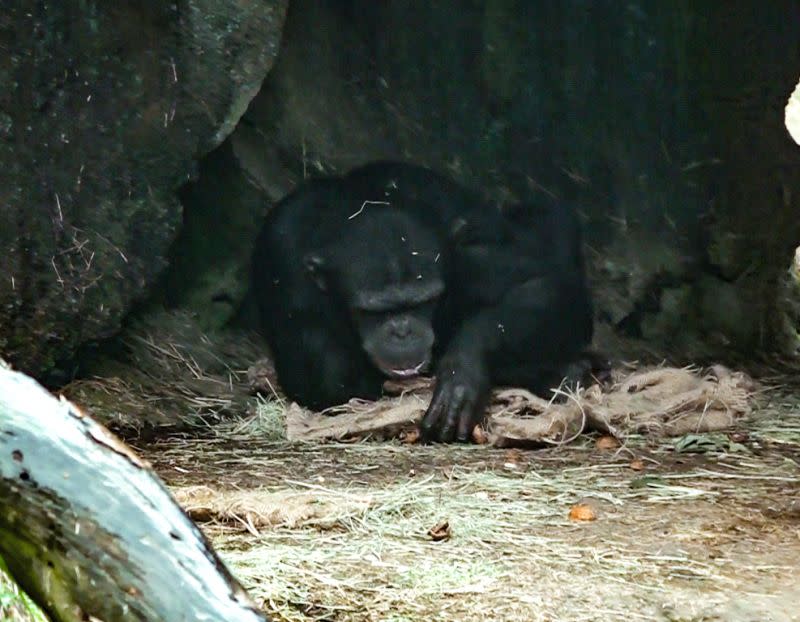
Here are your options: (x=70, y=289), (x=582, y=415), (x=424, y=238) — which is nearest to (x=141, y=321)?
(x=70, y=289)

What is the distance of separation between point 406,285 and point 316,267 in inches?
17.9

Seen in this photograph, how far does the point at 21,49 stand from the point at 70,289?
3.29ft

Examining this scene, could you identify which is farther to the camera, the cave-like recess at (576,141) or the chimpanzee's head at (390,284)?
the cave-like recess at (576,141)

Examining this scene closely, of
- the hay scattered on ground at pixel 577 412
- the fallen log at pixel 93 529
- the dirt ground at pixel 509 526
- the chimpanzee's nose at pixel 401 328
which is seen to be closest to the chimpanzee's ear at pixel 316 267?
the chimpanzee's nose at pixel 401 328

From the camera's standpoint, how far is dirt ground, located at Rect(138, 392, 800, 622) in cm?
283

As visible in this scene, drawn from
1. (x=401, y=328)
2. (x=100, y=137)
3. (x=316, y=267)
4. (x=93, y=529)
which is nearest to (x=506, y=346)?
(x=401, y=328)

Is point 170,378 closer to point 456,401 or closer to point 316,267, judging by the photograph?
point 316,267

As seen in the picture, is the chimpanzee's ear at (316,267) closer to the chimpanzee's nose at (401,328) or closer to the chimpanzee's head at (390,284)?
the chimpanzee's head at (390,284)

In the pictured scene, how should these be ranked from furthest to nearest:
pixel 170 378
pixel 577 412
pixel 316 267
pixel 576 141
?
pixel 576 141
pixel 170 378
pixel 316 267
pixel 577 412

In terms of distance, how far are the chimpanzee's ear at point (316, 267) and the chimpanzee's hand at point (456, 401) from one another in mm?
818

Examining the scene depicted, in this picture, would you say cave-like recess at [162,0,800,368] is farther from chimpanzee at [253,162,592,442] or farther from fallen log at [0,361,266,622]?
fallen log at [0,361,266,622]

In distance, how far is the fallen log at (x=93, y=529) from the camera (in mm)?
1989

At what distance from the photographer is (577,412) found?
16.1 ft

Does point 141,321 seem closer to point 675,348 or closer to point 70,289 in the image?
point 70,289
